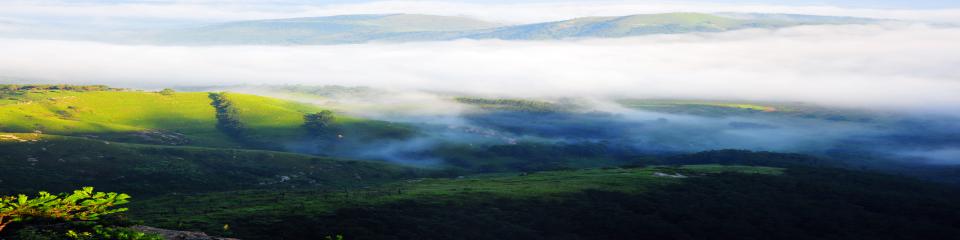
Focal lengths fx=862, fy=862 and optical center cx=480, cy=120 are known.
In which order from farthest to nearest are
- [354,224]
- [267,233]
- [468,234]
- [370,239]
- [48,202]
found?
[468,234] < [354,224] < [370,239] < [267,233] < [48,202]

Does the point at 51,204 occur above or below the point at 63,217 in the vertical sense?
above

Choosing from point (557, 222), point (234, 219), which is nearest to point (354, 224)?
point (234, 219)

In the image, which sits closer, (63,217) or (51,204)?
(51,204)

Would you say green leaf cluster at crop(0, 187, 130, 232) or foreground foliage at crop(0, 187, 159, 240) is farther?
foreground foliage at crop(0, 187, 159, 240)

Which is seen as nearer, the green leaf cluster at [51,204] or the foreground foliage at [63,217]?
the green leaf cluster at [51,204]

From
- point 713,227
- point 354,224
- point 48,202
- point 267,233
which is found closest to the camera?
point 48,202

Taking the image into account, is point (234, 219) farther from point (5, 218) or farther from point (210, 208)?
point (5, 218)

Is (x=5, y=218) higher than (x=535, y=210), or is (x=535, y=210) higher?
(x=5, y=218)

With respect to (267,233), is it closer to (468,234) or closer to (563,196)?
(468,234)

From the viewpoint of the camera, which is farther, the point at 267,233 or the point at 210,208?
the point at 210,208
